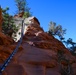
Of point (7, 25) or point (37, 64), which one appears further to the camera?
point (7, 25)

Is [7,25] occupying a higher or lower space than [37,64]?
higher

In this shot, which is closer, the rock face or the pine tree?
the rock face

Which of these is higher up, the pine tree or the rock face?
the pine tree

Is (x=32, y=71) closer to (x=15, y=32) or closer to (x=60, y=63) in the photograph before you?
(x=60, y=63)

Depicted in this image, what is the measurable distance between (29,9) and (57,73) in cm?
3717

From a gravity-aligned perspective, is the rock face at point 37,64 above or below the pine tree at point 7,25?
below

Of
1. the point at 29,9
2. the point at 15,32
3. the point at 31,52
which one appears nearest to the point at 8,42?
the point at 31,52

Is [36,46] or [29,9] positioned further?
[29,9]

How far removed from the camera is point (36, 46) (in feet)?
94.8

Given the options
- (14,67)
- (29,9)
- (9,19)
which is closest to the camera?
(14,67)

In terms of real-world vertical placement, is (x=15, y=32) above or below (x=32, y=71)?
above

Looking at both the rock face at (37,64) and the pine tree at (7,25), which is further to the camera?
Answer: the pine tree at (7,25)

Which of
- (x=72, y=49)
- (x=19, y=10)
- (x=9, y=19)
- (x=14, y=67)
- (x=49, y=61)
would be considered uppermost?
(x=19, y=10)

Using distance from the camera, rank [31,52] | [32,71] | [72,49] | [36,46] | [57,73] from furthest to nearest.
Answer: [72,49] → [36,46] → [31,52] → [57,73] → [32,71]
